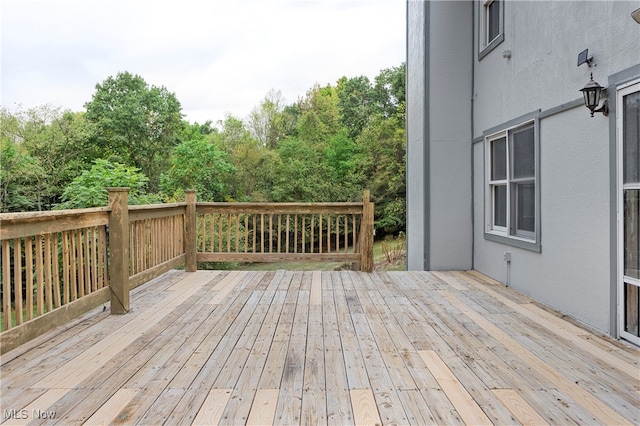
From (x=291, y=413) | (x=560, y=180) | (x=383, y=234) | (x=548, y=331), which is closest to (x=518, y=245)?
(x=560, y=180)

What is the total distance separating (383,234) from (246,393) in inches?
560

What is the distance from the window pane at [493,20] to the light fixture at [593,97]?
7.83 feet

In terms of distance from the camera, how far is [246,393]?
1.99 m

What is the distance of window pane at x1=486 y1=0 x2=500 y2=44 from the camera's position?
16.4 ft

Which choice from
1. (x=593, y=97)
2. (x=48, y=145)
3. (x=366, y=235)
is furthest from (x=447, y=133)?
(x=48, y=145)

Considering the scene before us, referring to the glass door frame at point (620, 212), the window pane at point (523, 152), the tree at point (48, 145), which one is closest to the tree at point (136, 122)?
the tree at point (48, 145)

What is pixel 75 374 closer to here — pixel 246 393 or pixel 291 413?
pixel 246 393

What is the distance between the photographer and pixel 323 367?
2.31 metres

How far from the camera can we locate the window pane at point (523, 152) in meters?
4.18

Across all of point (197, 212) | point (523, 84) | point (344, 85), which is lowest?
point (197, 212)

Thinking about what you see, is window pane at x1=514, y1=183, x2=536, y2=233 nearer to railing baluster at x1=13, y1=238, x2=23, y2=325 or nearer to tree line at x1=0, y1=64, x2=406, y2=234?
railing baluster at x1=13, y1=238, x2=23, y2=325

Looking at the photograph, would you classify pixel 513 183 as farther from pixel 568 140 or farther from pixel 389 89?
pixel 389 89

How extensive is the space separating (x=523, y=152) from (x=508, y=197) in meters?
0.53

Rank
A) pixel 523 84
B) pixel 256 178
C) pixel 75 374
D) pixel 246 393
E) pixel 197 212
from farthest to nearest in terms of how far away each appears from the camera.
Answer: pixel 256 178 < pixel 197 212 < pixel 523 84 < pixel 75 374 < pixel 246 393
